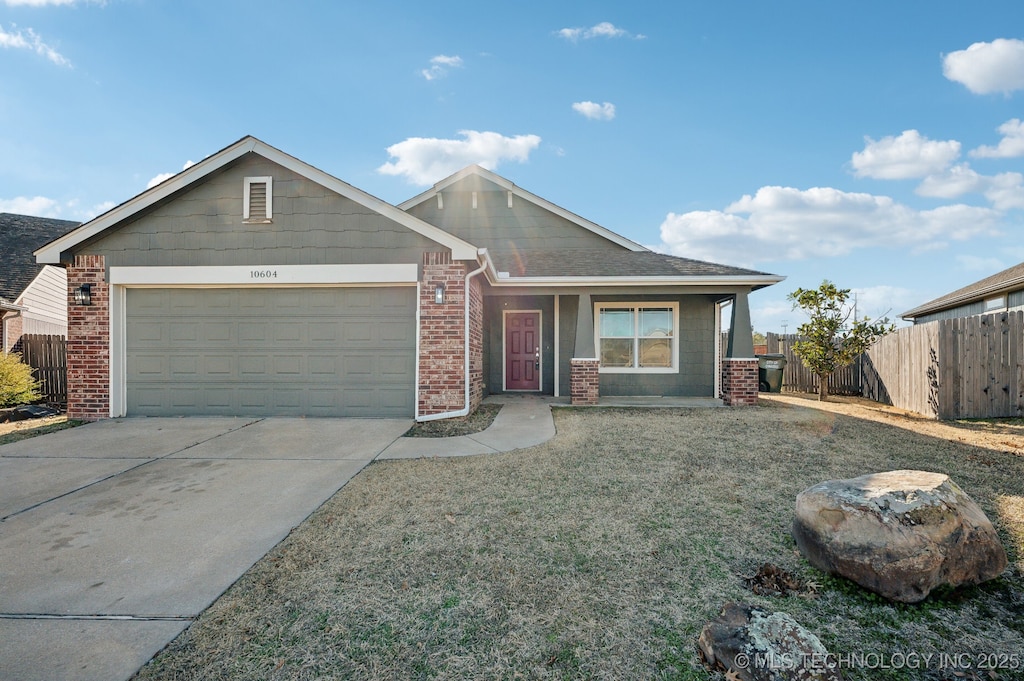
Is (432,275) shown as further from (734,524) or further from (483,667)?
(483,667)

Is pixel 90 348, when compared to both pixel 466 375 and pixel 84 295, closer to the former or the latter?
pixel 84 295

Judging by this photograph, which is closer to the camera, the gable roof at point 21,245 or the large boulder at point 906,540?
the large boulder at point 906,540

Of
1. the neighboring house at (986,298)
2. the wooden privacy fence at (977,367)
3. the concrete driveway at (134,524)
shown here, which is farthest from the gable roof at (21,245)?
the neighboring house at (986,298)

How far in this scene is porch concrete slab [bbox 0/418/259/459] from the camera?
19.5 ft

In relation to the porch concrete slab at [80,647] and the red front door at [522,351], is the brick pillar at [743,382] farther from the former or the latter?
the porch concrete slab at [80,647]

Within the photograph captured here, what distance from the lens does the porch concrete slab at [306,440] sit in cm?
583

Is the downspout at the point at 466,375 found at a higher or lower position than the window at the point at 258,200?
lower

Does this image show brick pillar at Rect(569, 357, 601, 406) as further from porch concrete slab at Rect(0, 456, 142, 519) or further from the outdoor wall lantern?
the outdoor wall lantern

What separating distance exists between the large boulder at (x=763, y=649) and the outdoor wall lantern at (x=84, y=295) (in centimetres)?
1067

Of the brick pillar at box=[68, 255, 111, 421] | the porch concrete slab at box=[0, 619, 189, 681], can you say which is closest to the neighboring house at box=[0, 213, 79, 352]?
the brick pillar at box=[68, 255, 111, 421]

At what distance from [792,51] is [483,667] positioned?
519 inches

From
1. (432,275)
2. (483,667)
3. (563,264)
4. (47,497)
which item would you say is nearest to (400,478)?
(483,667)

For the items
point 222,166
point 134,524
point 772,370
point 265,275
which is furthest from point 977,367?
point 222,166

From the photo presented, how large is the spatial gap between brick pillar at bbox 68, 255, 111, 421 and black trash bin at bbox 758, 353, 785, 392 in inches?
618
